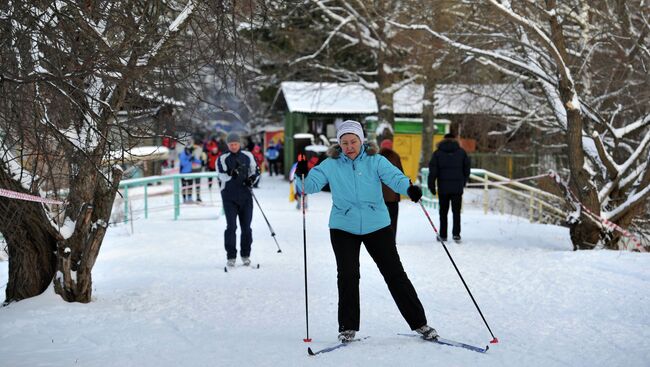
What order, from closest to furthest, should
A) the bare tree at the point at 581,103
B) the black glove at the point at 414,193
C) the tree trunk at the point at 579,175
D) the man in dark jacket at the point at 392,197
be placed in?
the black glove at the point at 414,193 < the man in dark jacket at the point at 392,197 < the bare tree at the point at 581,103 < the tree trunk at the point at 579,175

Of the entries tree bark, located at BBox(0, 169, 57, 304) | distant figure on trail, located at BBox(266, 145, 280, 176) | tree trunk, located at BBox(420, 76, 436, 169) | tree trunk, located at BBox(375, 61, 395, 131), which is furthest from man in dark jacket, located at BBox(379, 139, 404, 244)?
distant figure on trail, located at BBox(266, 145, 280, 176)

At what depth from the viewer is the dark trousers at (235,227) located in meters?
10.6

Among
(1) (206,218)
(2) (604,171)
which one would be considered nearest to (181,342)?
(2) (604,171)

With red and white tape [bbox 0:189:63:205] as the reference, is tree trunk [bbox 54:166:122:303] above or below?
below

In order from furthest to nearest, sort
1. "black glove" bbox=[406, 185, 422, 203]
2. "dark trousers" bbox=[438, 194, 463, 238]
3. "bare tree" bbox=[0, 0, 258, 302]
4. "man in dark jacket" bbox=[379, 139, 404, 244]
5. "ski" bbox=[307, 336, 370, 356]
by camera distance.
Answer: "dark trousers" bbox=[438, 194, 463, 238]
"man in dark jacket" bbox=[379, 139, 404, 244]
"black glove" bbox=[406, 185, 422, 203]
"ski" bbox=[307, 336, 370, 356]
"bare tree" bbox=[0, 0, 258, 302]

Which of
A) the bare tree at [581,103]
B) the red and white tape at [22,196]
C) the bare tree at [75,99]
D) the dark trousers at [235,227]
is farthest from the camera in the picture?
the bare tree at [581,103]

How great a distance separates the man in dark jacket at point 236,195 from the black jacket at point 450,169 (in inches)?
127

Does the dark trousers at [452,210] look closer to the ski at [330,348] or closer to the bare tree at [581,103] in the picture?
the bare tree at [581,103]

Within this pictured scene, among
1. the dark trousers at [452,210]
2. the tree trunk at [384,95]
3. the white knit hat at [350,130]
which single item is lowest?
the dark trousers at [452,210]

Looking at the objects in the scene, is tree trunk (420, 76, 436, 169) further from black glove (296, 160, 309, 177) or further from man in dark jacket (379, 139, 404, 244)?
black glove (296, 160, 309, 177)

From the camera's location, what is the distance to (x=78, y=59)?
18.7 feet

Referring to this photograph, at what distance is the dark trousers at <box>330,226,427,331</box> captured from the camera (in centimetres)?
629

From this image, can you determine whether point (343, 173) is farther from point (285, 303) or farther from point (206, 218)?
point (206, 218)

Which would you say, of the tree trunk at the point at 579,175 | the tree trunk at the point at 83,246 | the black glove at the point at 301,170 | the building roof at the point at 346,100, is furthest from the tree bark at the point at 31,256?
the building roof at the point at 346,100
